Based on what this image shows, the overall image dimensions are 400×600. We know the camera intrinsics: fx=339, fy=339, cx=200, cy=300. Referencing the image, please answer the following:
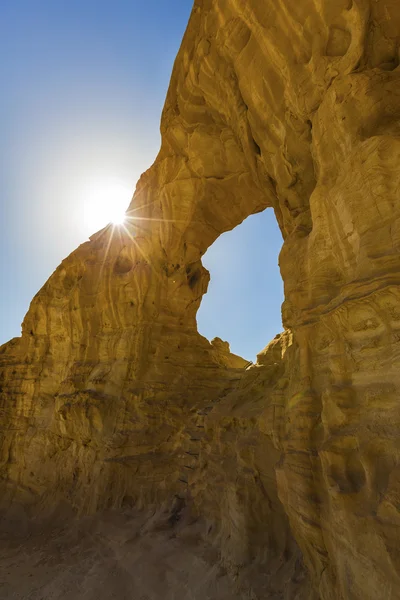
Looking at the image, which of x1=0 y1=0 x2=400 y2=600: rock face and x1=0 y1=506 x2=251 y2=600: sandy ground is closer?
x1=0 y1=0 x2=400 y2=600: rock face

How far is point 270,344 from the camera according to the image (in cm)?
1184

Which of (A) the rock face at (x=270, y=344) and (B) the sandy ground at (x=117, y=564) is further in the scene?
(B) the sandy ground at (x=117, y=564)

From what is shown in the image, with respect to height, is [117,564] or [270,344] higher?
[270,344]

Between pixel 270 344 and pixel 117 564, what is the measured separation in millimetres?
7473

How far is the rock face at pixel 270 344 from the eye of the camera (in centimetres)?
414

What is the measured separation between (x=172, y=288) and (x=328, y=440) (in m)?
9.98

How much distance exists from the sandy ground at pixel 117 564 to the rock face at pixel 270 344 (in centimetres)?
52

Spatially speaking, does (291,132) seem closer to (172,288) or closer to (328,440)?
(328,440)

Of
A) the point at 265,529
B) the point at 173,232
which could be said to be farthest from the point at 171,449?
the point at 173,232

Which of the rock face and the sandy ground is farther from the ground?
the rock face

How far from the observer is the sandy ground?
6.48 m

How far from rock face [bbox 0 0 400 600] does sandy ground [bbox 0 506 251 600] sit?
52 centimetres

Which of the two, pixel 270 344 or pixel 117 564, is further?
pixel 270 344

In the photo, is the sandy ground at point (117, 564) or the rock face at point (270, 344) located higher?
the rock face at point (270, 344)
